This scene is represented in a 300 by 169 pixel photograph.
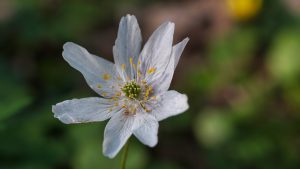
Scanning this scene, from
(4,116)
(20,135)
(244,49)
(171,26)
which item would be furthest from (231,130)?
(4,116)

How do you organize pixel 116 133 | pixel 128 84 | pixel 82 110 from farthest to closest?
pixel 128 84 < pixel 82 110 < pixel 116 133

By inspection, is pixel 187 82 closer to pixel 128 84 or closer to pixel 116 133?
pixel 128 84

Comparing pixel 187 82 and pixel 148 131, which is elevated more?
pixel 148 131

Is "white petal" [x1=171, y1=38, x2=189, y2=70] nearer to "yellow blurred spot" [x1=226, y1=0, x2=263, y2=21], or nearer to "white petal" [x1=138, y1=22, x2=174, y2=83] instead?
"white petal" [x1=138, y1=22, x2=174, y2=83]

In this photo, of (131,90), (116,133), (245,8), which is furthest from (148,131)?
(245,8)

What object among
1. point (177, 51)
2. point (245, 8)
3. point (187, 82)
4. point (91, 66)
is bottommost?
point (187, 82)

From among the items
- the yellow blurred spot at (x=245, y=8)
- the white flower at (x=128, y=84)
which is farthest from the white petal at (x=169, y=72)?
the yellow blurred spot at (x=245, y=8)

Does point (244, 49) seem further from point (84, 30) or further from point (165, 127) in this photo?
point (84, 30)
